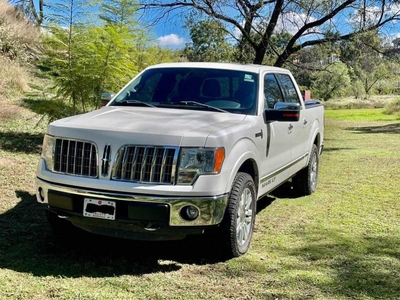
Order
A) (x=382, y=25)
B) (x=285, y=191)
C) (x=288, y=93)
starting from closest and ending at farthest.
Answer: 1. (x=288, y=93)
2. (x=285, y=191)
3. (x=382, y=25)

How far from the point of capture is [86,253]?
427 cm

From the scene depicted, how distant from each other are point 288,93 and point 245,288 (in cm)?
324

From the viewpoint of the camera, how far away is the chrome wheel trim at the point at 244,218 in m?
4.20

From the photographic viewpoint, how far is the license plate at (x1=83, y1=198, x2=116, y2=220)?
145 inches

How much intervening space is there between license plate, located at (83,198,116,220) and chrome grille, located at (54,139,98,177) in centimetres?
23

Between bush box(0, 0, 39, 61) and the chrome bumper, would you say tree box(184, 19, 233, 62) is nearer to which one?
bush box(0, 0, 39, 61)

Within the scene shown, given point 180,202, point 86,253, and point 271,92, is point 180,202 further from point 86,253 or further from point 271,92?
point 271,92

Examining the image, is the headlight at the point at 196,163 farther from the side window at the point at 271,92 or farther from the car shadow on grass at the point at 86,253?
the side window at the point at 271,92

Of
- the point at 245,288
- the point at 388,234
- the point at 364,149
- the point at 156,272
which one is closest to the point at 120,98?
the point at 156,272

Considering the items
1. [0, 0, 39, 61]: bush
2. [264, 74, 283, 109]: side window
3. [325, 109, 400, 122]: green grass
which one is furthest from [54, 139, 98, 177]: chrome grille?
[325, 109, 400, 122]: green grass

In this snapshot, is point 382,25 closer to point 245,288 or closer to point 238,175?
point 238,175

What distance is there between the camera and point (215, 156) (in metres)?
3.71

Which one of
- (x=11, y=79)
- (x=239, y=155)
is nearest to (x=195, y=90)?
(x=239, y=155)

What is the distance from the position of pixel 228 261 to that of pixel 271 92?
220cm
